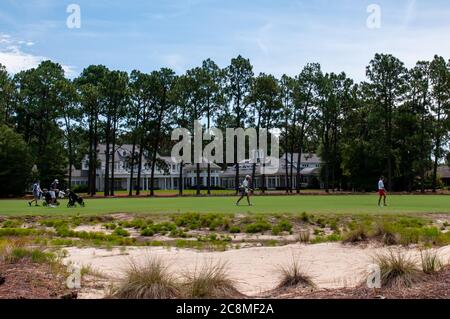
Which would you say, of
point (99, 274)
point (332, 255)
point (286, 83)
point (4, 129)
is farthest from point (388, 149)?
point (99, 274)

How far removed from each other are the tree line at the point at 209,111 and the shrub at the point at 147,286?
60.4 m

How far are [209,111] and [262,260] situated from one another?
2279 inches

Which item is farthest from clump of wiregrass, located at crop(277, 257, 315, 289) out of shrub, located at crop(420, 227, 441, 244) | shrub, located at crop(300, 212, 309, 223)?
shrub, located at crop(300, 212, 309, 223)

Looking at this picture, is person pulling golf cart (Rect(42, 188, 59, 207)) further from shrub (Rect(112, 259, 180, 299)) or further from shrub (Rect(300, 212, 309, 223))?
shrub (Rect(112, 259, 180, 299))

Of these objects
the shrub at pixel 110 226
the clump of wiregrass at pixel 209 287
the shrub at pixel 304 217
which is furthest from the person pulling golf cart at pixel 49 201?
the clump of wiregrass at pixel 209 287

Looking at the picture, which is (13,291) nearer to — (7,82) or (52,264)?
(52,264)

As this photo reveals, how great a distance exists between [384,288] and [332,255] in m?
6.45

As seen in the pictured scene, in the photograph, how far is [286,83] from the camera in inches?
3071

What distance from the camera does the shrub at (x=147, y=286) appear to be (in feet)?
27.1

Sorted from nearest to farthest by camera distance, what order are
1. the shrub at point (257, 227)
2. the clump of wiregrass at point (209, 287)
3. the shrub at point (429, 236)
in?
the clump of wiregrass at point (209, 287) → the shrub at point (429, 236) → the shrub at point (257, 227)

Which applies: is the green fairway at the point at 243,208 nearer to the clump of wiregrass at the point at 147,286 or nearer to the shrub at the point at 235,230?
the shrub at the point at 235,230

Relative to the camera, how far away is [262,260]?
14.4 metres

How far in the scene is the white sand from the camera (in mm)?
11375

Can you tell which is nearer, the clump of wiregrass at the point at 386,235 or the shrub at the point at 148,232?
the clump of wiregrass at the point at 386,235
